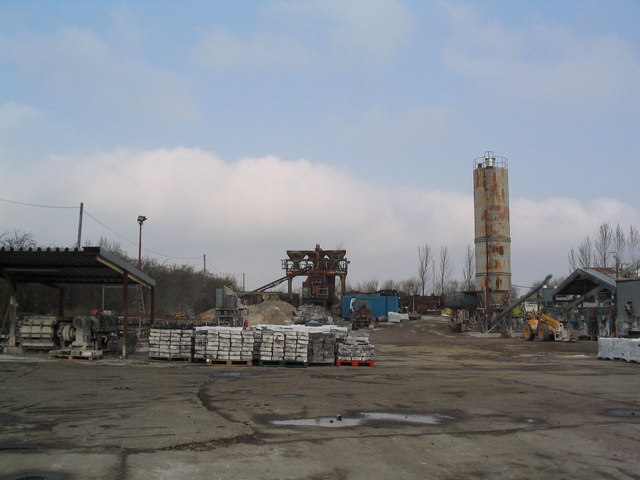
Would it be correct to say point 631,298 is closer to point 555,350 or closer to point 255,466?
point 555,350

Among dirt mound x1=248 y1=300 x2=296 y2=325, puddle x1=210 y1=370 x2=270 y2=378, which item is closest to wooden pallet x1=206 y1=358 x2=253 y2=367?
puddle x1=210 y1=370 x2=270 y2=378

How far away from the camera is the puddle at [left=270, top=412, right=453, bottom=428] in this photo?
370 inches

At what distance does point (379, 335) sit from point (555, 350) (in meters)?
17.5

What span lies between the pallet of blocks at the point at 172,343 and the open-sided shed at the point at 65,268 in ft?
4.62

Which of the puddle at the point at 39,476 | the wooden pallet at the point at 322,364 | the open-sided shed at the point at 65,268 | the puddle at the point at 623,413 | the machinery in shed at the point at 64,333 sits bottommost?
the wooden pallet at the point at 322,364

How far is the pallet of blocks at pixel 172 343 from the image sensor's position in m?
21.0

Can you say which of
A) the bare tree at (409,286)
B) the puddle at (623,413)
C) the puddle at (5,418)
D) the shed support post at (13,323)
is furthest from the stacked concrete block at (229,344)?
the bare tree at (409,286)

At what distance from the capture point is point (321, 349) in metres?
20.6

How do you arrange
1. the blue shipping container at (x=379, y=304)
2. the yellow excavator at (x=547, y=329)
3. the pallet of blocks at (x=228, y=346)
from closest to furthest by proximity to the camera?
the pallet of blocks at (x=228, y=346)
the yellow excavator at (x=547, y=329)
the blue shipping container at (x=379, y=304)

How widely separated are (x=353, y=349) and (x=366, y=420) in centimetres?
1103

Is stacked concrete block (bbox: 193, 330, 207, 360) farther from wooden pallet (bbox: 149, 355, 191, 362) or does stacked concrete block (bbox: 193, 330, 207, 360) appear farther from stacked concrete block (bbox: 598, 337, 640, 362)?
stacked concrete block (bbox: 598, 337, 640, 362)

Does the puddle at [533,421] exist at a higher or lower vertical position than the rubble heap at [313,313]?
lower

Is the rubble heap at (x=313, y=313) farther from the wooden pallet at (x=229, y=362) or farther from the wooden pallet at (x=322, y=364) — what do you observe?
the wooden pallet at (x=229, y=362)

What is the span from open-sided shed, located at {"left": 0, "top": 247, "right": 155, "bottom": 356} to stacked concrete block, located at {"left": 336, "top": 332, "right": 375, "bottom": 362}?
7.90 meters
